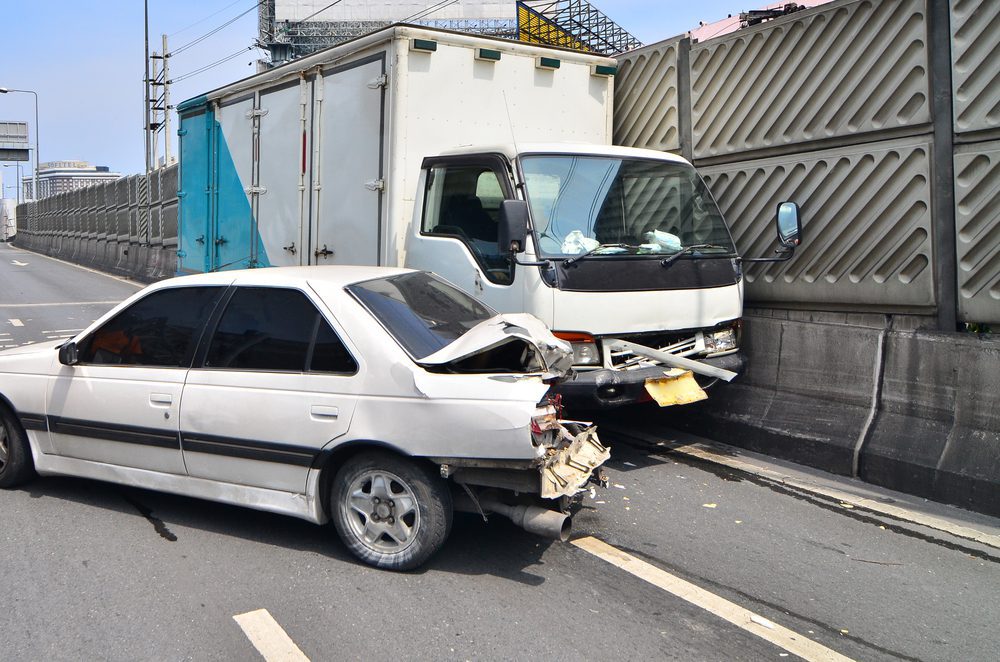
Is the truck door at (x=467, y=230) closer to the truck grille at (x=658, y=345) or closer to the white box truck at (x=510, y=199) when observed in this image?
the white box truck at (x=510, y=199)

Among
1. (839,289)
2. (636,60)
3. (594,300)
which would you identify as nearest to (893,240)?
(839,289)

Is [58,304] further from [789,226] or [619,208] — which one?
[789,226]

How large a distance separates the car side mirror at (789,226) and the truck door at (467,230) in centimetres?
219

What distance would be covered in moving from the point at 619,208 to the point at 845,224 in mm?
1925

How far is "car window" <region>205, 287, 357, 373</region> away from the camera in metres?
4.75

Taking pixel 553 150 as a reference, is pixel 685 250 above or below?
below

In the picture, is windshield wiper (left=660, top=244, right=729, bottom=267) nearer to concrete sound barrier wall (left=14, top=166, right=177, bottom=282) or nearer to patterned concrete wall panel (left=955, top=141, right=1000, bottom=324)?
patterned concrete wall panel (left=955, top=141, right=1000, bottom=324)

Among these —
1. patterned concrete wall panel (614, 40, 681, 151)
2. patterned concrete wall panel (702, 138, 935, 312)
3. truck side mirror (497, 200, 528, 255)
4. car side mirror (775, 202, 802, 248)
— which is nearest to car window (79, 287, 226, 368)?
truck side mirror (497, 200, 528, 255)

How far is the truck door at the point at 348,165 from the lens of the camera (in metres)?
7.64

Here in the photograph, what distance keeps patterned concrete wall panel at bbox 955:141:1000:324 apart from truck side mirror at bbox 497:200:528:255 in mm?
3124

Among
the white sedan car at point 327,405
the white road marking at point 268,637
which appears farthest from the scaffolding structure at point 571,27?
the white road marking at point 268,637

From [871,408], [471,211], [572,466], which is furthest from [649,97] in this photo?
[572,466]

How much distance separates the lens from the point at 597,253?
642cm

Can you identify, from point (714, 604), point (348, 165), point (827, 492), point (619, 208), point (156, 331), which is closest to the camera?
point (714, 604)
